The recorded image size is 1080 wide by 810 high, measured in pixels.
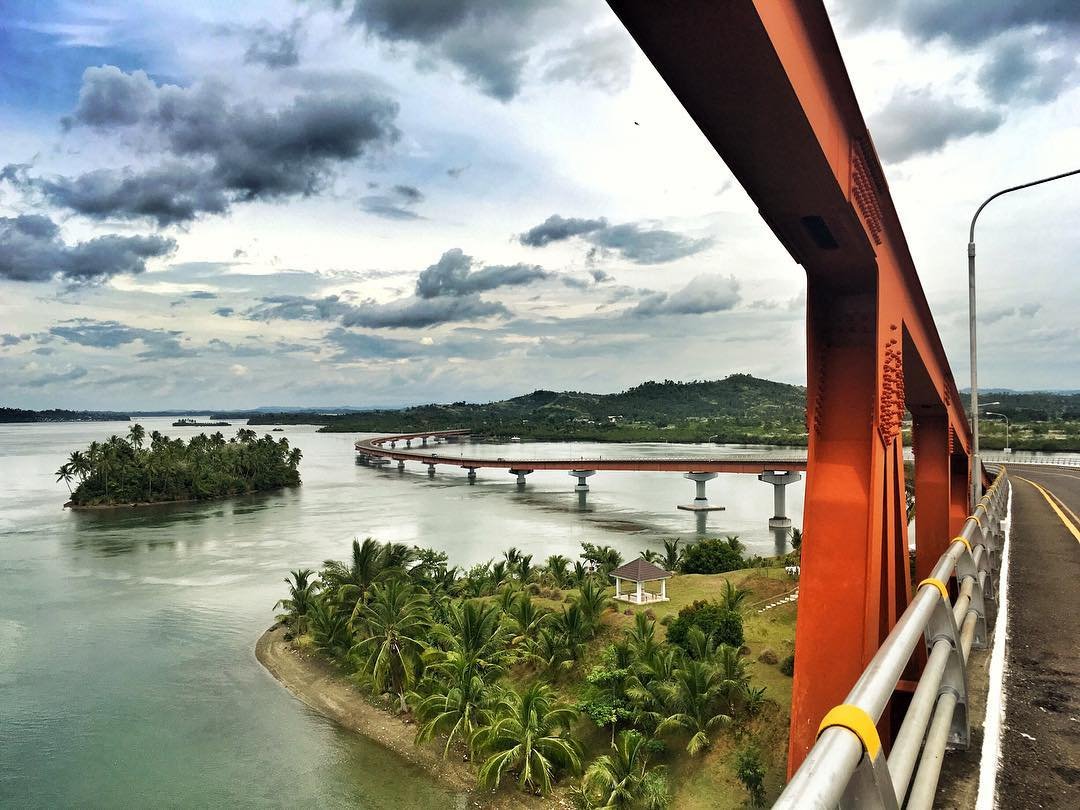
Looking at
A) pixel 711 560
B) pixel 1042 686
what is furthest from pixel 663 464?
pixel 1042 686

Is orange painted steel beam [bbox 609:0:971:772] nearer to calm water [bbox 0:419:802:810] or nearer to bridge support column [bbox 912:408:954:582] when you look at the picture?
bridge support column [bbox 912:408:954:582]

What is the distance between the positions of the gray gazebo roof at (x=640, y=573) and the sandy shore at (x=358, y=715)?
9.58m

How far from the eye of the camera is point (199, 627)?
103ft

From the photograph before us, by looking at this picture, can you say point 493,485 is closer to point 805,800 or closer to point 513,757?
point 513,757

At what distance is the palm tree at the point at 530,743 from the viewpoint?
55.8 feet

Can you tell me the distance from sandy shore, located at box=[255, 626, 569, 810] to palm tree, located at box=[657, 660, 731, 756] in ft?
11.6

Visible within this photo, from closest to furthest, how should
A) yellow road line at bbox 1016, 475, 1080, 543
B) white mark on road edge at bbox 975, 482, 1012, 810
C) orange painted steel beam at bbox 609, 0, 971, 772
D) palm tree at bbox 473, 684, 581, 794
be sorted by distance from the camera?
1. white mark on road edge at bbox 975, 482, 1012, 810
2. orange painted steel beam at bbox 609, 0, 971, 772
3. yellow road line at bbox 1016, 475, 1080, 543
4. palm tree at bbox 473, 684, 581, 794

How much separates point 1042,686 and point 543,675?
18930 mm

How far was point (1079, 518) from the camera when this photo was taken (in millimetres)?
20094

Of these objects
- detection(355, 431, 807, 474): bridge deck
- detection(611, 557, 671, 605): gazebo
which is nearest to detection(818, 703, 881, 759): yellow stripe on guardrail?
detection(611, 557, 671, 605): gazebo

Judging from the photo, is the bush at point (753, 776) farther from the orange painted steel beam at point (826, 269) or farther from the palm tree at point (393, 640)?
the palm tree at point (393, 640)

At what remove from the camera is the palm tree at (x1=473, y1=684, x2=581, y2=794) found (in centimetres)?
1702

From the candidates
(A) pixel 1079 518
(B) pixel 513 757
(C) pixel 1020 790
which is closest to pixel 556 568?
(B) pixel 513 757

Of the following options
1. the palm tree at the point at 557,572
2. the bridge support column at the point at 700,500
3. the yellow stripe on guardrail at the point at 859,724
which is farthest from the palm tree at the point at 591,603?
the bridge support column at the point at 700,500
